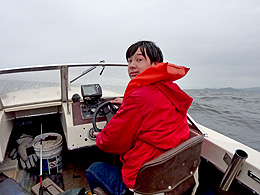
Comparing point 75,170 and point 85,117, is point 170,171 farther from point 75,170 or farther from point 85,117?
point 75,170

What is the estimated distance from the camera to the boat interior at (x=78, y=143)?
0.95 meters

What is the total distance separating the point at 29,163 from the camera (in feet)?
7.15

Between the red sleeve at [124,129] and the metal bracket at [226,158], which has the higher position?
the red sleeve at [124,129]

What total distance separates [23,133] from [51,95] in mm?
948

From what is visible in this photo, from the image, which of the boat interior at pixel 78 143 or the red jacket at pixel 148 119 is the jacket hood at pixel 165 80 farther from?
the boat interior at pixel 78 143

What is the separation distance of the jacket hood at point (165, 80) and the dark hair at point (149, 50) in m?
0.25

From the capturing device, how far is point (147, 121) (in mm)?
974

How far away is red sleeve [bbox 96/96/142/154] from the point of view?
38.4 inches

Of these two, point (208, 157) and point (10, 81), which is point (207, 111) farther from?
point (10, 81)

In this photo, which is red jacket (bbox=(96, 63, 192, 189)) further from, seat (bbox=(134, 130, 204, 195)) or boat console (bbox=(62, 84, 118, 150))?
boat console (bbox=(62, 84, 118, 150))

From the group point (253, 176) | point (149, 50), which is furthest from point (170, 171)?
point (149, 50)

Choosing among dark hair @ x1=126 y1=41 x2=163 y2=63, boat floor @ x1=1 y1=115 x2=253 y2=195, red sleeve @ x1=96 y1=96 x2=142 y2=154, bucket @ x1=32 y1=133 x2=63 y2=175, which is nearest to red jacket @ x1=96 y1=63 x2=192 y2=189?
red sleeve @ x1=96 y1=96 x2=142 y2=154

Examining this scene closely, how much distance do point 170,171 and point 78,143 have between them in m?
1.33

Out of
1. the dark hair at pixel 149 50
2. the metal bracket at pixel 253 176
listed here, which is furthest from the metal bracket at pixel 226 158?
the dark hair at pixel 149 50
